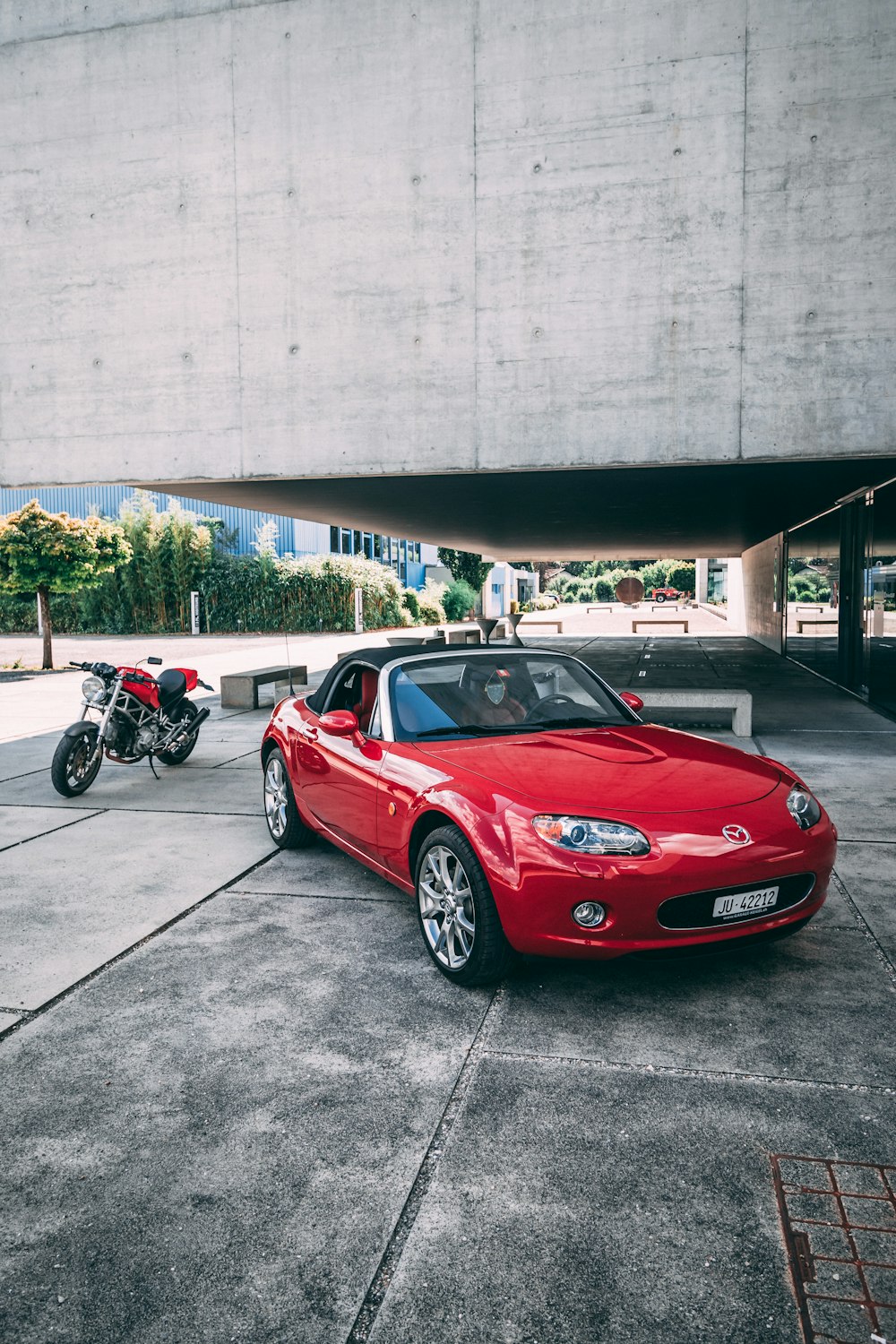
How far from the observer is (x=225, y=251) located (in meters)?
11.2

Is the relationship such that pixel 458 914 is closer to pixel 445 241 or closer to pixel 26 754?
pixel 26 754

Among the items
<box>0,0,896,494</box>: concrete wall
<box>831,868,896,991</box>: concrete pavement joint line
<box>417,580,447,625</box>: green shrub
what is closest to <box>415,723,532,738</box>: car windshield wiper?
<box>831,868,896,991</box>: concrete pavement joint line

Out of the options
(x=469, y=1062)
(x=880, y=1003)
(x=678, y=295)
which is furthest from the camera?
(x=678, y=295)

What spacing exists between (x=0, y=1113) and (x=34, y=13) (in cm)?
1340

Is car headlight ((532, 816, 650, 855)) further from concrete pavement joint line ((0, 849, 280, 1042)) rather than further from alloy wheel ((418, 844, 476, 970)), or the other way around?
concrete pavement joint line ((0, 849, 280, 1042))

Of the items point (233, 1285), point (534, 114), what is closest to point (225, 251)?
point (534, 114)

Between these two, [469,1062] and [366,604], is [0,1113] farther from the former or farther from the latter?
[366,604]

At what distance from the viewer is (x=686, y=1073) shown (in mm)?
3340

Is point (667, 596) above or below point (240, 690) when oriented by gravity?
below

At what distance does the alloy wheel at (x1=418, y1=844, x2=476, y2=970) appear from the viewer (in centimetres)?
406

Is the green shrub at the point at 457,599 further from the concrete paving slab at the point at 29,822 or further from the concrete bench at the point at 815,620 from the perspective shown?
the concrete paving slab at the point at 29,822

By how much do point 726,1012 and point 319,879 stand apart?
2683mm

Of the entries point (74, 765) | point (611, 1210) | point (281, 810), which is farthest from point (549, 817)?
point (74, 765)

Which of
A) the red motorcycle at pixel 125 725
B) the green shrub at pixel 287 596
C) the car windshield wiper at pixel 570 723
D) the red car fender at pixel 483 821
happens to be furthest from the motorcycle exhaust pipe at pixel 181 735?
the green shrub at pixel 287 596
